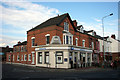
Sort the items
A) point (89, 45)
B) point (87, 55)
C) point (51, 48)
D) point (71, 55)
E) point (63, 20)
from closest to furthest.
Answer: point (51, 48), point (71, 55), point (63, 20), point (87, 55), point (89, 45)

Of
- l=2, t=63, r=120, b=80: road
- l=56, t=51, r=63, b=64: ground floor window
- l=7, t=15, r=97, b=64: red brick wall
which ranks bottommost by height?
l=2, t=63, r=120, b=80: road

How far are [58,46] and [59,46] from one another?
18 centimetres

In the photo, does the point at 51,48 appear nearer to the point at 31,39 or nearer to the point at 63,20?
the point at 63,20

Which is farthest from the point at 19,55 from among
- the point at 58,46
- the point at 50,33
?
the point at 58,46

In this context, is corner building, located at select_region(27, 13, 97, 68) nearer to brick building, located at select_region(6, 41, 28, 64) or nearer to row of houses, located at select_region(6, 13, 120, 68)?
row of houses, located at select_region(6, 13, 120, 68)

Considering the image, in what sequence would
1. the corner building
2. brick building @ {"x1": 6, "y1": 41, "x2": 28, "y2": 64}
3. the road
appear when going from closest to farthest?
the road < the corner building < brick building @ {"x1": 6, "y1": 41, "x2": 28, "y2": 64}

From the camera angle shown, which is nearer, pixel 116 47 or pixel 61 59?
pixel 61 59

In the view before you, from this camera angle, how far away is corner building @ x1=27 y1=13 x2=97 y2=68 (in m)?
21.3

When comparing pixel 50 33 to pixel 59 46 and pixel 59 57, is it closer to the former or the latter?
pixel 59 46

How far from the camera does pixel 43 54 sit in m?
22.8

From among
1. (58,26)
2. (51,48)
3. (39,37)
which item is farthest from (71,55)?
(39,37)

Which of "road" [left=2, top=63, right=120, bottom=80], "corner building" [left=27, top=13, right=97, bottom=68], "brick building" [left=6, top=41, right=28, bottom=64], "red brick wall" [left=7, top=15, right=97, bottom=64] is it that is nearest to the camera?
"road" [left=2, top=63, right=120, bottom=80]

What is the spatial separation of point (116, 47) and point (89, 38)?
53.4 feet

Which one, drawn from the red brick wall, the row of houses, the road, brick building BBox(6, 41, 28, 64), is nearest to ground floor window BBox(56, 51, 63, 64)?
the row of houses
